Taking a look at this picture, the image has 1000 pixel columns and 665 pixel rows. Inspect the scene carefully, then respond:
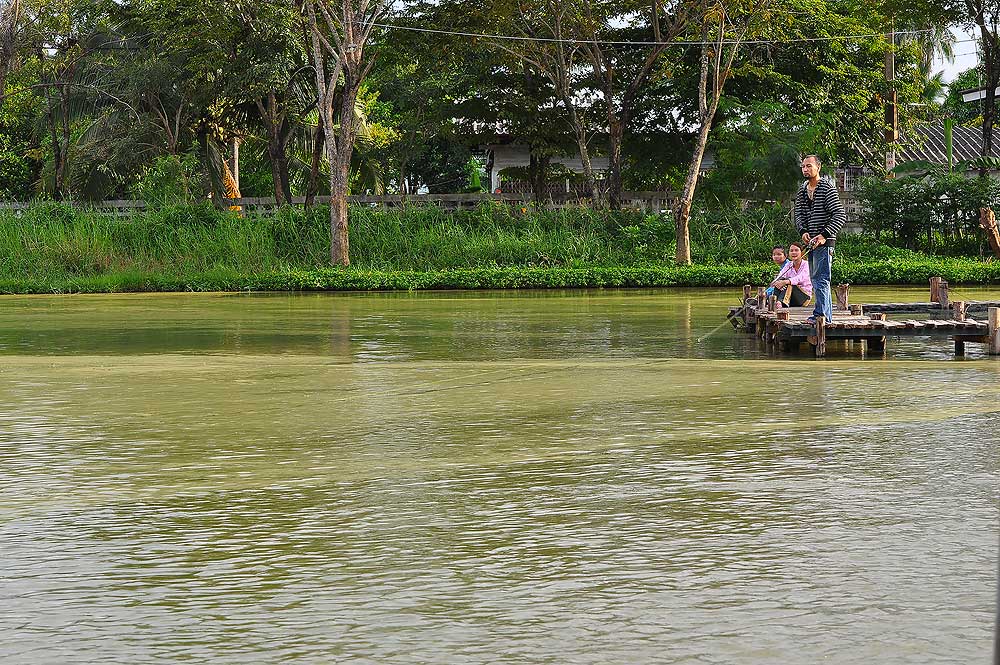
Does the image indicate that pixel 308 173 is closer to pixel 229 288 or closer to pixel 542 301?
pixel 229 288

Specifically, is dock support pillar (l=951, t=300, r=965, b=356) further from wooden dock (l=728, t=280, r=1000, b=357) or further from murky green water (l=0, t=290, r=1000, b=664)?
murky green water (l=0, t=290, r=1000, b=664)

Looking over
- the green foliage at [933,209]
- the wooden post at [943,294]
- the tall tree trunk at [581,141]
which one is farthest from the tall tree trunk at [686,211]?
the wooden post at [943,294]

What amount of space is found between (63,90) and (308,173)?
889 cm

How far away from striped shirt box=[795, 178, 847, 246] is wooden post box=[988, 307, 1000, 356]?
5.36 ft

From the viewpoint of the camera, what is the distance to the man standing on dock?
13.7 m

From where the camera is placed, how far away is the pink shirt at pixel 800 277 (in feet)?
53.8

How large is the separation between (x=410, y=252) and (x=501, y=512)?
27.9 metres

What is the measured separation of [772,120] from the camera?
37.1m

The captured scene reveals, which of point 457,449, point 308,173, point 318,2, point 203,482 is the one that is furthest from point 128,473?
point 308,173

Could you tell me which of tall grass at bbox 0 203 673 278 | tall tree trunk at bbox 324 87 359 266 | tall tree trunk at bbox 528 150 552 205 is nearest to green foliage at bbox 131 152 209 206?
tall grass at bbox 0 203 673 278

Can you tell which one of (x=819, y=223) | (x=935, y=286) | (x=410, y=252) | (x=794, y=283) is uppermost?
(x=819, y=223)

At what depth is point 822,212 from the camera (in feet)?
45.9

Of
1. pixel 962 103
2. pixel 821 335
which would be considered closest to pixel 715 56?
pixel 821 335

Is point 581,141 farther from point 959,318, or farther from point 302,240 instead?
point 959,318
